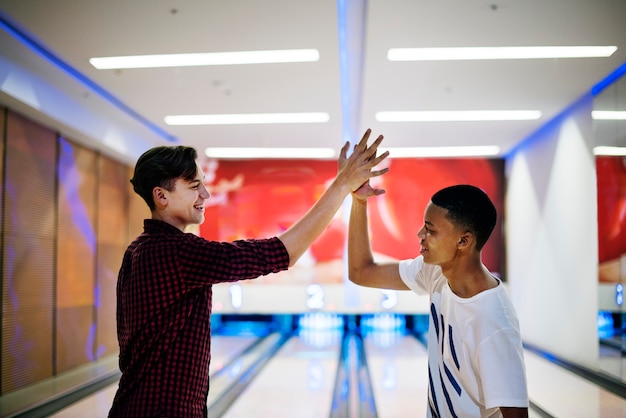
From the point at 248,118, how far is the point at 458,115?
8.92 ft


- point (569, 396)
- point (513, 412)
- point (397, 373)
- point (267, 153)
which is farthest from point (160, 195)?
point (267, 153)

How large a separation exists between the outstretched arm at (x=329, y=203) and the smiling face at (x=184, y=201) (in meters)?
0.27

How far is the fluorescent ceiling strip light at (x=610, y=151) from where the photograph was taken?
5.24 metres

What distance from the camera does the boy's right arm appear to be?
6.35 ft

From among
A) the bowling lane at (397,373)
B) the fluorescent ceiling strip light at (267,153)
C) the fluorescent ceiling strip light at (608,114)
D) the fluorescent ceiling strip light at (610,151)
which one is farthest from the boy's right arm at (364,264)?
the fluorescent ceiling strip light at (267,153)

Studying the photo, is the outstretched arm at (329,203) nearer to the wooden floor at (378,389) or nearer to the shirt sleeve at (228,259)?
the shirt sleeve at (228,259)

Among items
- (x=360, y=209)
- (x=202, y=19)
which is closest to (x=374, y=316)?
(x=202, y=19)

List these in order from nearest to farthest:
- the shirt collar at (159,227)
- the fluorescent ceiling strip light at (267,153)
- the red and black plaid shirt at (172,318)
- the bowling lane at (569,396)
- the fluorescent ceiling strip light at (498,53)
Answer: the red and black plaid shirt at (172,318)
the shirt collar at (159,227)
the bowling lane at (569,396)
the fluorescent ceiling strip light at (498,53)
the fluorescent ceiling strip light at (267,153)

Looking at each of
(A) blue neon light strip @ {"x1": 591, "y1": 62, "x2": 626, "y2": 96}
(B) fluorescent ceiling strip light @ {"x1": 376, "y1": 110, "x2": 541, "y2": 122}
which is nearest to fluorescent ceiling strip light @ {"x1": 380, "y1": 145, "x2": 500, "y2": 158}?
(B) fluorescent ceiling strip light @ {"x1": 376, "y1": 110, "x2": 541, "y2": 122}

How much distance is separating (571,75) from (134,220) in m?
6.38

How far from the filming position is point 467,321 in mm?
1485

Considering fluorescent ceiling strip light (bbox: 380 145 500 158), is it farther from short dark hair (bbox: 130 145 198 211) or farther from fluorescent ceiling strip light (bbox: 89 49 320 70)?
short dark hair (bbox: 130 145 198 211)

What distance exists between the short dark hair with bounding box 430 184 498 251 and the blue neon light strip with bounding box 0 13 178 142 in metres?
4.12

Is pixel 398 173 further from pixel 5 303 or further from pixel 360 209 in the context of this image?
pixel 360 209
